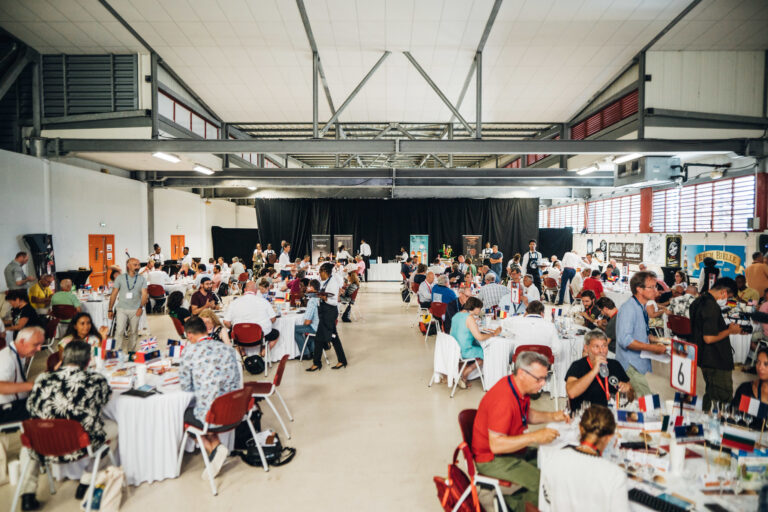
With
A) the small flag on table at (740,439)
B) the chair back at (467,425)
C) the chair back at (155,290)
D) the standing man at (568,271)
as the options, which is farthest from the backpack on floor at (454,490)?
the standing man at (568,271)

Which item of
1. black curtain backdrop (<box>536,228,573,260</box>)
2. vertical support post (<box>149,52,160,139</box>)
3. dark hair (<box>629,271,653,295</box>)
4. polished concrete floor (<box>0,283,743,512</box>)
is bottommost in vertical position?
polished concrete floor (<box>0,283,743,512</box>)

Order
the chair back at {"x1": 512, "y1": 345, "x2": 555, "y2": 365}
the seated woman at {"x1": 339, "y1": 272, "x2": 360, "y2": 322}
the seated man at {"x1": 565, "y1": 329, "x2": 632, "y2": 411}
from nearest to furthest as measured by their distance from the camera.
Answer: the seated man at {"x1": 565, "y1": 329, "x2": 632, "y2": 411}
the chair back at {"x1": 512, "y1": 345, "x2": 555, "y2": 365}
the seated woman at {"x1": 339, "y1": 272, "x2": 360, "y2": 322}

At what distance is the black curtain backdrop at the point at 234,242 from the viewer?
17.6 m

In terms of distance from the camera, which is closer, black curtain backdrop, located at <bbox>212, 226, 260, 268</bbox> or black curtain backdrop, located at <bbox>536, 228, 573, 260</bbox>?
black curtain backdrop, located at <bbox>536, 228, 573, 260</bbox>

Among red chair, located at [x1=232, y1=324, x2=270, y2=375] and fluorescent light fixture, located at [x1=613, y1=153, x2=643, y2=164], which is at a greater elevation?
fluorescent light fixture, located at [x1=613, y1=153, x2=643, y2=164]

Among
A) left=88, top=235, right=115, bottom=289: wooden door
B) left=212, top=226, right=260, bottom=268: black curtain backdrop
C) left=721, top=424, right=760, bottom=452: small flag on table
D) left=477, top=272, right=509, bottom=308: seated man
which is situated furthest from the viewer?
left=212, top=226, right=260, bottom=268: black curtain backdrop

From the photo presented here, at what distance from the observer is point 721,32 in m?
6.36

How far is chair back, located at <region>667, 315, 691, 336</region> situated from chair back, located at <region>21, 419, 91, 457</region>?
21.6ft

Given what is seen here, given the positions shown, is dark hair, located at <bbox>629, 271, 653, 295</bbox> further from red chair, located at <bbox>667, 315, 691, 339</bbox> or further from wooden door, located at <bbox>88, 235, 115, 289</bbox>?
wooden door, located at <bbox>88, 235, 115, 289</bbox>

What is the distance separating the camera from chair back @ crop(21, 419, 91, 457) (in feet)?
8.34

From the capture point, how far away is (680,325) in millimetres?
5461


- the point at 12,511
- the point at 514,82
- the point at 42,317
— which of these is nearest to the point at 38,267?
the point at 42,317

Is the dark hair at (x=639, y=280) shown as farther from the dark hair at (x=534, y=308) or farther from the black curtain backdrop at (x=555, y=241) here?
the black curtain backdrop at (x=555, y=241)

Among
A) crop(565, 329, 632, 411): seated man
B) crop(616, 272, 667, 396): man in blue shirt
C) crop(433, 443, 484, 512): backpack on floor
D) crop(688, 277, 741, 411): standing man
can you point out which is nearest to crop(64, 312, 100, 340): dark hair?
crop(433, 443, 484, 512): backpack on floor
